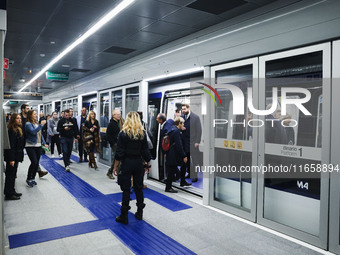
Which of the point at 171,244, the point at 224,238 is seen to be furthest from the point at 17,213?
the point at 224,238

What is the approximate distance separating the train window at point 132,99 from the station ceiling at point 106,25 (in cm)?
84

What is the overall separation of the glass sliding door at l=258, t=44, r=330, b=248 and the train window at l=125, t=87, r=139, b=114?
376 cm

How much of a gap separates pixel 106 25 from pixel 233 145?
284cm

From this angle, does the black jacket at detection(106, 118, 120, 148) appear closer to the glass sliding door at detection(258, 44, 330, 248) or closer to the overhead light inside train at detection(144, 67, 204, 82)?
the overhead light inside train at detection(144, 67, 204, 82)

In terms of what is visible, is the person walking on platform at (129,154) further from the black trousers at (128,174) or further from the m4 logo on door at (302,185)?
the m4 logo on door at (302,185)

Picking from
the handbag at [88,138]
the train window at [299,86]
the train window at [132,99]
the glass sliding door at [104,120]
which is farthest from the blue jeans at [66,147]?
the train window at [299,86]

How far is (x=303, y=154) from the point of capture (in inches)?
127

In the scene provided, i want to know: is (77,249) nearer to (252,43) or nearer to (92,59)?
(252,43)

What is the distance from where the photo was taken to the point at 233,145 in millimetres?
4148

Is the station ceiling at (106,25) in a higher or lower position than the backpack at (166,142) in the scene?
higher

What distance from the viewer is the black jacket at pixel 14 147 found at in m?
4.49

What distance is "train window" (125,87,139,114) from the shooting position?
6.88 metres

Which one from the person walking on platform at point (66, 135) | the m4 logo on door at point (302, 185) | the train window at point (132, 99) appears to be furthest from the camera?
the person walking on platform at point (66, 135)

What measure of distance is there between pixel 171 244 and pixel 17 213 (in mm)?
2472
